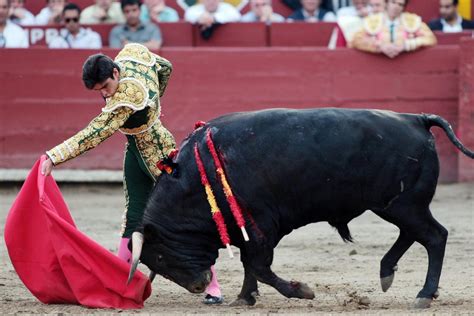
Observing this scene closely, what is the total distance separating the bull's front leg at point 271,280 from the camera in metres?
5.64

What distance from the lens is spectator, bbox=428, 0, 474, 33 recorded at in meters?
10.6

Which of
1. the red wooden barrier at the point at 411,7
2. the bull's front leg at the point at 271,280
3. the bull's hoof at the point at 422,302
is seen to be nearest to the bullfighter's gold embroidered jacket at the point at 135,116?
the bull's front leg at the point at 271,280

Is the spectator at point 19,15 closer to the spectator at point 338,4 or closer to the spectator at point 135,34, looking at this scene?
the spectator at point 135,34

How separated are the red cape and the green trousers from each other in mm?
230

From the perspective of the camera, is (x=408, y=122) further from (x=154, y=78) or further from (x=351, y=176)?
(x=154, y=78)

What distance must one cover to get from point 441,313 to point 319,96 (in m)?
5.01

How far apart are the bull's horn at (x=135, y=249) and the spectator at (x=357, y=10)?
211 inches

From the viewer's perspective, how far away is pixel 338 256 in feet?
24.5

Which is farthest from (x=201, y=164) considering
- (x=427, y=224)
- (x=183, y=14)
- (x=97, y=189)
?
(x=183, y=14)

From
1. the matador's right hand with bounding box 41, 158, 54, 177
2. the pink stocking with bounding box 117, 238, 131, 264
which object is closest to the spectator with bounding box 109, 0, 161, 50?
the pink stocking with bounding box 117, 238, 131, 264

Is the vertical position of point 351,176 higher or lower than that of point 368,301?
higher

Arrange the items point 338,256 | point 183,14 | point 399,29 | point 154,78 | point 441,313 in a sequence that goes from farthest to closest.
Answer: point 183,14 < point 399,29 < point 338,256 < point 154,78 < point 441,313

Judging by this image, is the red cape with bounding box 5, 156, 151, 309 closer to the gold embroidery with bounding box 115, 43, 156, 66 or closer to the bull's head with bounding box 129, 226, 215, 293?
the bull's head with bounding box 129, 226, 215, 293

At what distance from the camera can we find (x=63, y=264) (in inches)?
229
